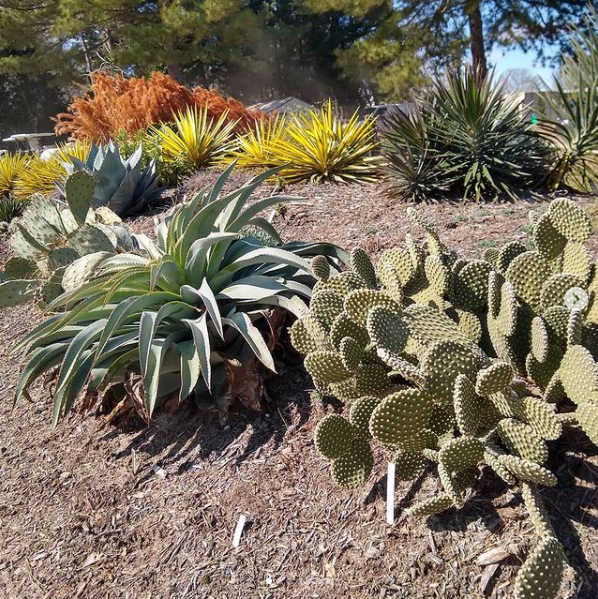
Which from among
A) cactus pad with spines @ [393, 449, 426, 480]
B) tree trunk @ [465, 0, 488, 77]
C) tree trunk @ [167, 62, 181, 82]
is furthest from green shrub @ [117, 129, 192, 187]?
tree trunk @ [167, 62, 181, 82]

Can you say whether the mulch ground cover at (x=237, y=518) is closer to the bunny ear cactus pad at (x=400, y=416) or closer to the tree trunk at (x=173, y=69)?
the bunny ear cactus pad at (x=400, y=416)

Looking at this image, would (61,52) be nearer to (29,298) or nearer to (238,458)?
(29,298)

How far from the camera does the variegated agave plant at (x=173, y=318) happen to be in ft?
9.36

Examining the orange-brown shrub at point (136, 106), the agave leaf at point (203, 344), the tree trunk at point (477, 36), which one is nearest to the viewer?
the agave leaf at point (203, 344)

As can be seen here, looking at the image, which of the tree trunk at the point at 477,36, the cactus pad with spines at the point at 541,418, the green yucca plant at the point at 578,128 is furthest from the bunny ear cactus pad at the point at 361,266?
the tree trunk at the point at 477,36

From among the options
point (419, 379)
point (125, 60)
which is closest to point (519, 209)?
point (419, 379)

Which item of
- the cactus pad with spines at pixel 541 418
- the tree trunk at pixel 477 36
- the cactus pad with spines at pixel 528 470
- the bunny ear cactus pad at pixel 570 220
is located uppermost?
the tree trunk at pixel 477 36

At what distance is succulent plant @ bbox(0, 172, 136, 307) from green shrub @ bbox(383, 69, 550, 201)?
3026 millimetres

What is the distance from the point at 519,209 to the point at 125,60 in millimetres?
A: 21189

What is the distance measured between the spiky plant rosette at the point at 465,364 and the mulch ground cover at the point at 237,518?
0.52ft

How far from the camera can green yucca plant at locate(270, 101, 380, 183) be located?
6773 mm

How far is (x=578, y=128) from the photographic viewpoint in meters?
5.53

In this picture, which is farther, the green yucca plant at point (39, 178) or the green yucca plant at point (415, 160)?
the green yucca plant at point (39, 178)

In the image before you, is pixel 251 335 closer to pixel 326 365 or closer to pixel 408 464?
pixel 326 365
